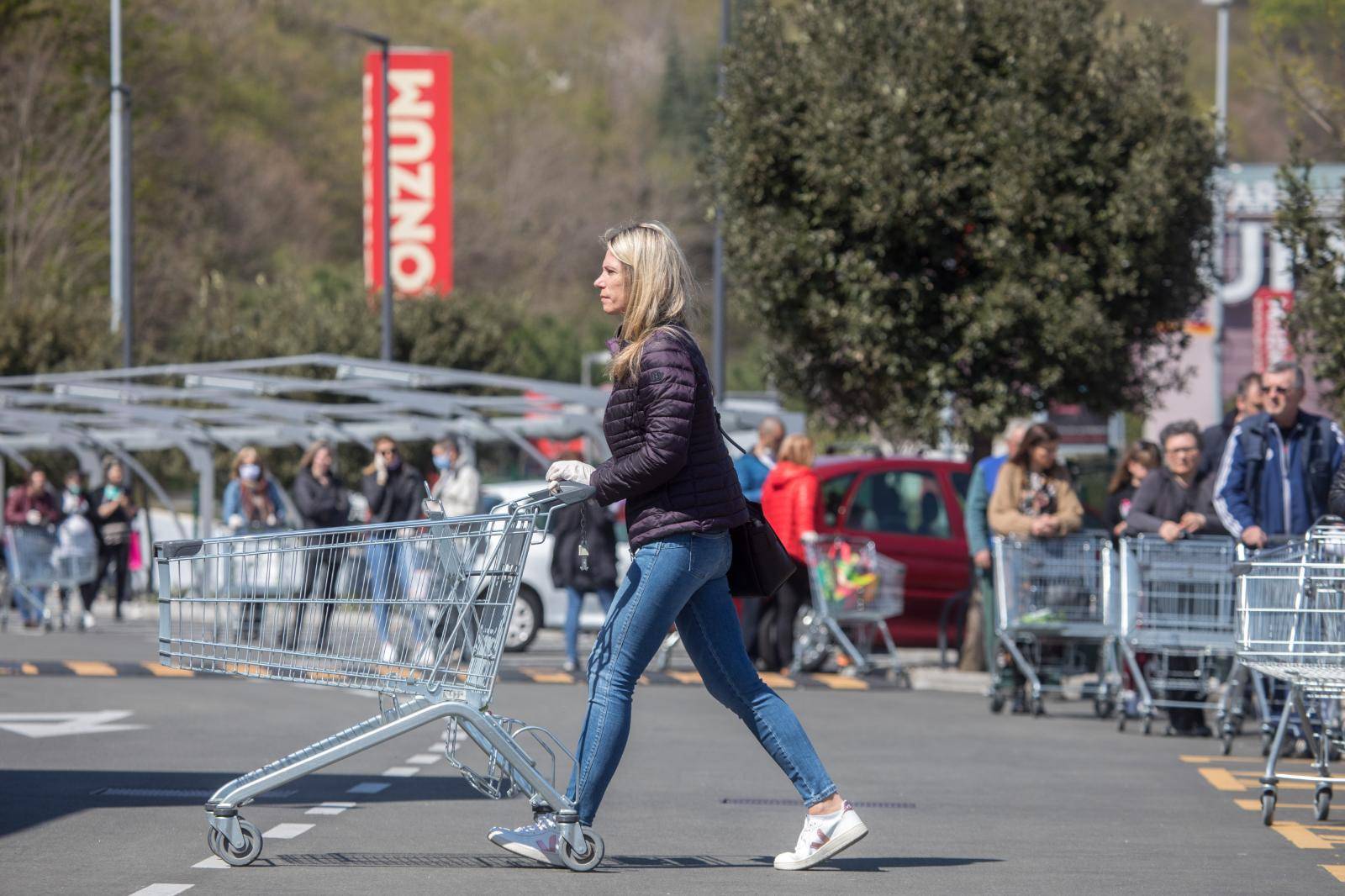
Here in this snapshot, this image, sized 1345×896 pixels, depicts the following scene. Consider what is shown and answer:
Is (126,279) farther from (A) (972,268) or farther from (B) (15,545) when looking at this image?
(A) (972,268)

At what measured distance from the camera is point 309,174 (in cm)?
6731

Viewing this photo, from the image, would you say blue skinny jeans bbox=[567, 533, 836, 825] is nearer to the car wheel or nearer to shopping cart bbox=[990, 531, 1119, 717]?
shopping cart bbox=[990, 531, 1119, 717]

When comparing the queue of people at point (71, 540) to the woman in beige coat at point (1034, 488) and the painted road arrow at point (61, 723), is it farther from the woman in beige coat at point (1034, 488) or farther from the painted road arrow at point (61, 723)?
the woman in beige coat at point (1034, 488)

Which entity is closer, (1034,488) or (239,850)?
(239,850)

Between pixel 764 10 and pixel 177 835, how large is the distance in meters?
11.7

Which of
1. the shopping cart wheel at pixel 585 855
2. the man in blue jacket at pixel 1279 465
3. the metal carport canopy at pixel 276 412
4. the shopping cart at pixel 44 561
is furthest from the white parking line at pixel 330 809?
the shopping cart at pixel 44 561

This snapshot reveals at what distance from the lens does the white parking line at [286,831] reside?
7590 millimetres

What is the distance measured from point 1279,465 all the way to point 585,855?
583cm

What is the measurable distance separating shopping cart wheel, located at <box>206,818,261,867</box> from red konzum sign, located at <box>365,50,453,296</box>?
3218 centimetres

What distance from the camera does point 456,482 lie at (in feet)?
60.2

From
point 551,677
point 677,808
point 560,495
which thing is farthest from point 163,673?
point 560,495

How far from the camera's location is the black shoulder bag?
6.95 metres

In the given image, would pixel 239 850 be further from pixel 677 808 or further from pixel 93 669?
pixel 93 669

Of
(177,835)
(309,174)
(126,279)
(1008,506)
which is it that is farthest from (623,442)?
(309,174)
